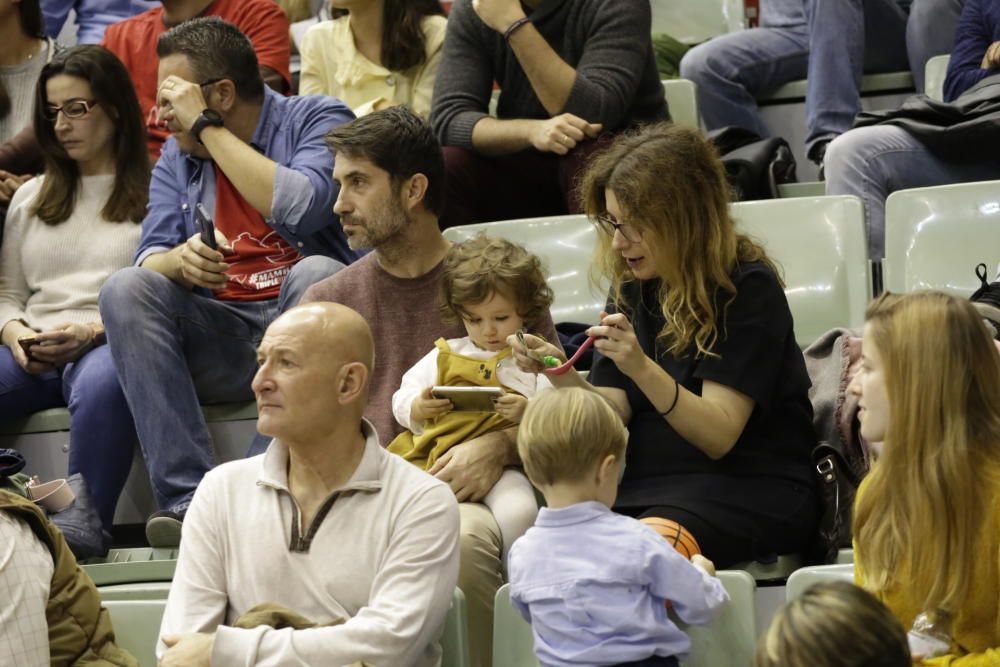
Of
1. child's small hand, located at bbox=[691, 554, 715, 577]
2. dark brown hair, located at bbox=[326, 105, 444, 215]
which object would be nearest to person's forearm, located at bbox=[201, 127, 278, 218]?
dark brown hair, located at bbox=[326, 105, 444, 215]

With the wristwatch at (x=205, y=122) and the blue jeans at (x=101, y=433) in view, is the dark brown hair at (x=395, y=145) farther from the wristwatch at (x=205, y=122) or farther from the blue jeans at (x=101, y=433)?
the blue jeans at (x=101, y=433)

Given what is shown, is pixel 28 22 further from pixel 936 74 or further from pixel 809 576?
pixel 809 576

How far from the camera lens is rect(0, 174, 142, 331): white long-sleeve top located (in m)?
3.86

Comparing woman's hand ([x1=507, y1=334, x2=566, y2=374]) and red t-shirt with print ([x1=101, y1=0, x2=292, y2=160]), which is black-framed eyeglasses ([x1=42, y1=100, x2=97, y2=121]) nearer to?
red t-shirt with print ([x1=101, y1=0, x2=292, y2=160])

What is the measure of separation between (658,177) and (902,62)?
8.08 feet

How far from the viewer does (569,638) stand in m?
2.11

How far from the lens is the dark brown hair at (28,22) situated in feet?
14.8

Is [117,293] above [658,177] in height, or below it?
below

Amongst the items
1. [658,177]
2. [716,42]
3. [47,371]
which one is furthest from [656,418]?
[716,42]

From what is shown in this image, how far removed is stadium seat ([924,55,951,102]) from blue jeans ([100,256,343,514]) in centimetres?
197

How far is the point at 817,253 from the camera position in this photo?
3314mm

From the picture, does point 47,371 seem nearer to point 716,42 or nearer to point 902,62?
point 716,42

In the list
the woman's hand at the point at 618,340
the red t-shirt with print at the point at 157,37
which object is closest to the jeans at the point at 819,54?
the red t-shirt with print at the point at 157,37

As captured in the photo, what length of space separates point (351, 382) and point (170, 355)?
1081 mm
